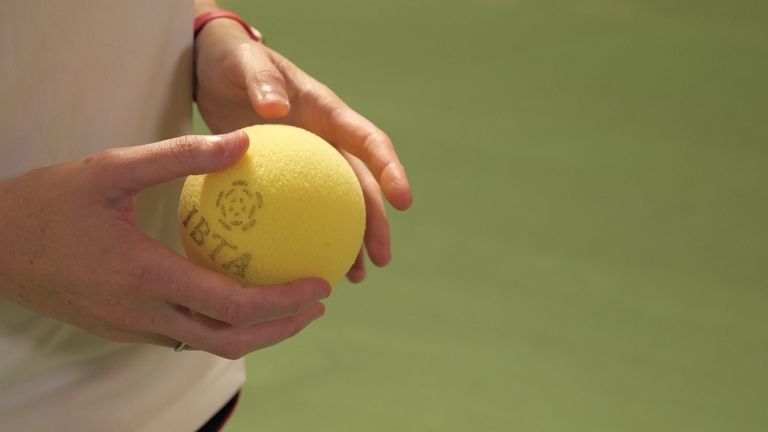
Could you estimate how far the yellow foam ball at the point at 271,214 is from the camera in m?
0.60

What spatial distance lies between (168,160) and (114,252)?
6cm

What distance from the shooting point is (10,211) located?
557 millimetres

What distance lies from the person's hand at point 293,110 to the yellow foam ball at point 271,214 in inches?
2.6

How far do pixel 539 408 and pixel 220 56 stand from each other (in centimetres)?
71

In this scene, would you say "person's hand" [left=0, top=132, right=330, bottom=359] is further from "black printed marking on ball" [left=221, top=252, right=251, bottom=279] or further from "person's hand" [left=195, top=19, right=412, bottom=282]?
"person's hand" [left=195, top=19, right=412, bottom=282]

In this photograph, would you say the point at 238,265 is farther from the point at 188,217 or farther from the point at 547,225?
the point at 547,225

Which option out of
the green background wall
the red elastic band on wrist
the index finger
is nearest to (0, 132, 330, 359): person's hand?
the index finger

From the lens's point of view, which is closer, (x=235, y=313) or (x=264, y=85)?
(x=235, y=313)

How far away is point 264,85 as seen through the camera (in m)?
0.68

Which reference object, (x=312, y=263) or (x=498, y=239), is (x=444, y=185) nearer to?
(x=498, y=239)

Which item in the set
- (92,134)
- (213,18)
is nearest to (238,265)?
(92,134)

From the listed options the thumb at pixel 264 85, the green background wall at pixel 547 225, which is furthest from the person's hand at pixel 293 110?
the green background wall at pixel 547 225

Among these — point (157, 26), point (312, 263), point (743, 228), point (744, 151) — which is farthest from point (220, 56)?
point (744, 151)

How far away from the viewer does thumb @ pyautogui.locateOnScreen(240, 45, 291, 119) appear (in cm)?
67
